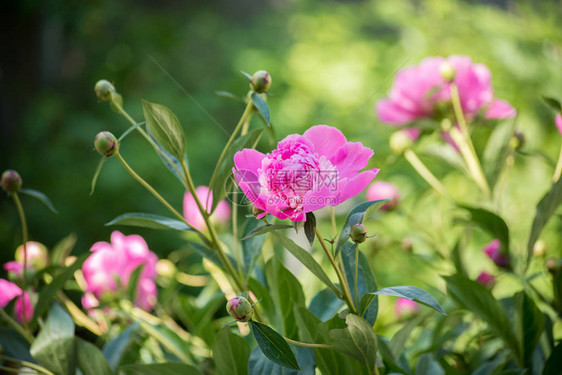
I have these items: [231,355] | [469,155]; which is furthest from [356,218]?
[469,155]

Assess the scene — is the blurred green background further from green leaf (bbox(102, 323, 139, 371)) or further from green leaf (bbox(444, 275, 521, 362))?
green leaf (bbox(102, 323, 139, 371))

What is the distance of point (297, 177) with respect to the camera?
0.74ft

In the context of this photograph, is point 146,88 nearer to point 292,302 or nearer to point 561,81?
point 561,81

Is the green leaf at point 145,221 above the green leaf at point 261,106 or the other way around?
the other way around

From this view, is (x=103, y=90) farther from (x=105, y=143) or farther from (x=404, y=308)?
(x=404, y=308)

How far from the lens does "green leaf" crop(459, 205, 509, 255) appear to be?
35cm

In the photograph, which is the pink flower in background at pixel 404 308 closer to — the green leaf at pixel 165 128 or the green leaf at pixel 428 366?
the green leaf at pixel 428 366

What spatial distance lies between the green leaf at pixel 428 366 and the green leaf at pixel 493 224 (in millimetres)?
106

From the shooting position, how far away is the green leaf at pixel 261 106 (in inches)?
10.7

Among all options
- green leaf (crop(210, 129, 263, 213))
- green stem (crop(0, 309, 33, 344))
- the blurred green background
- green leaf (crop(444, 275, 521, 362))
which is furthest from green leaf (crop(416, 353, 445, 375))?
the blurred green background

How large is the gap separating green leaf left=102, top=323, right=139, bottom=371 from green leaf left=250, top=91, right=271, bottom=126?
176 mm

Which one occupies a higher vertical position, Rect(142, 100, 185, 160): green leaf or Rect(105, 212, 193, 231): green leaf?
Rect(142, 100, 185, 160): green leaf

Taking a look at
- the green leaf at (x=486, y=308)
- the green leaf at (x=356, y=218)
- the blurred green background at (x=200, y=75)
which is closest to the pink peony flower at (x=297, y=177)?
the green leaf at (x=356, y=218)

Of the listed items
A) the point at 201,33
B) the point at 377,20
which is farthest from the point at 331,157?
the point at 201,33
